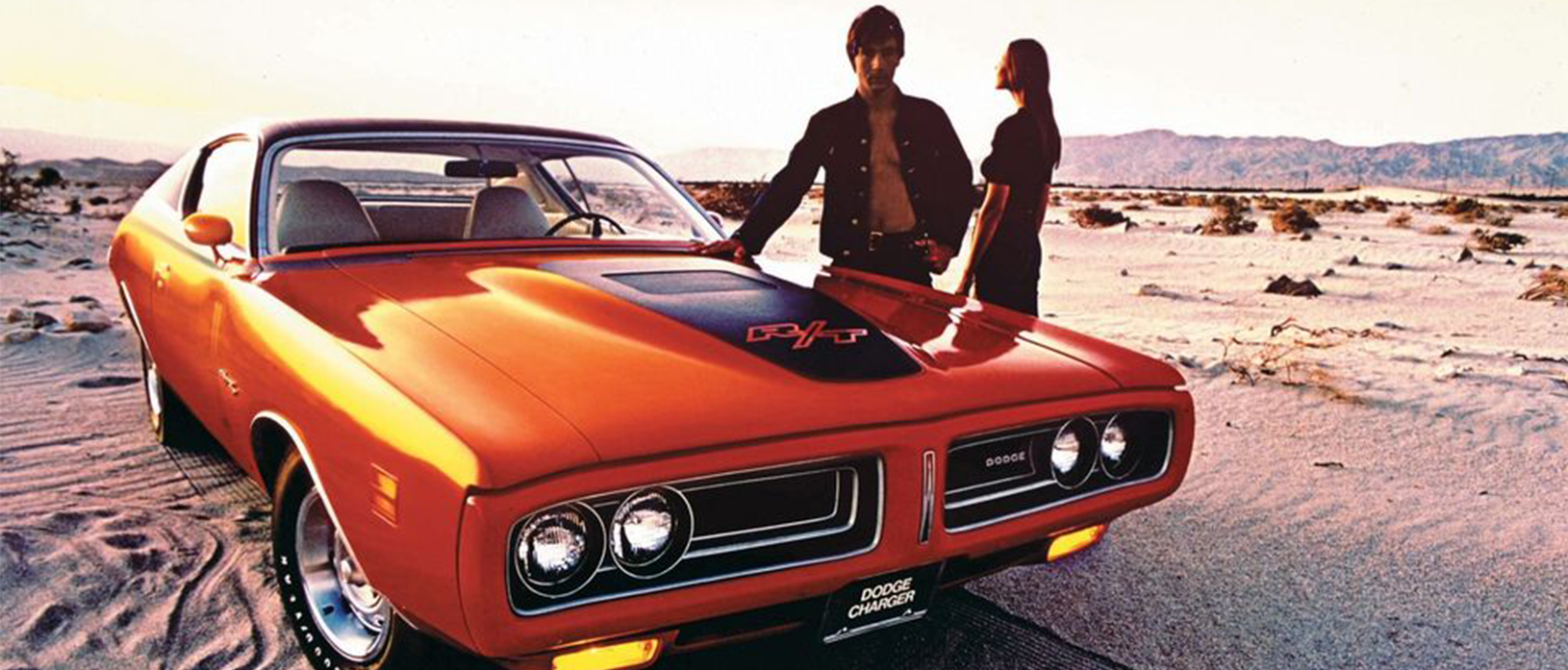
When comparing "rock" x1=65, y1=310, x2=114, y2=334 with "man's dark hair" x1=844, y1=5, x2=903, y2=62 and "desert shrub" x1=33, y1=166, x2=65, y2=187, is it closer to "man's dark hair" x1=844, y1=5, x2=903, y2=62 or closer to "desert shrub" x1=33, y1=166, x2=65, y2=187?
"man's dark hair" x1=844, y1=5, x2=903, y2=62

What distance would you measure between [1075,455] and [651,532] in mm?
1128

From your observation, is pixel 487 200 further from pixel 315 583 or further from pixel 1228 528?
pixel 1228 528

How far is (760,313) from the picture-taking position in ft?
9.30

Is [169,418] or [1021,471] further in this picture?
[169,418]

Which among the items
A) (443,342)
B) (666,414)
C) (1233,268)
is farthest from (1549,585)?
(1233,268)

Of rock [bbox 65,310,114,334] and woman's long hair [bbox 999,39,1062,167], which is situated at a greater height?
woman's long hair [bbox 999,39,1062,167]

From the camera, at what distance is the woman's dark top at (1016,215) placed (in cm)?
433

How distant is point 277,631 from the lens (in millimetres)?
2963

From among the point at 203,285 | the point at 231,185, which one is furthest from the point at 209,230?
the point at 231,185

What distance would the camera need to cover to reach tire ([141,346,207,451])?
4.46 metres

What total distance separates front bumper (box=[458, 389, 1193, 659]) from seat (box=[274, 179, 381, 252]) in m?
1.91

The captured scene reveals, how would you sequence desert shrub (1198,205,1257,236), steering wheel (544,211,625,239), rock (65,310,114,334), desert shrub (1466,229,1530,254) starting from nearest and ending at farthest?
steering wheel (544,211,625,239) < rock (65,310,114,334) < desert shrub (1466,229,1530,254) < desert shrub (1198,205,1257,236)

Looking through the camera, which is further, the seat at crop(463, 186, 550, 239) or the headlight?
the seat at crop(463, 186, 550, 239)

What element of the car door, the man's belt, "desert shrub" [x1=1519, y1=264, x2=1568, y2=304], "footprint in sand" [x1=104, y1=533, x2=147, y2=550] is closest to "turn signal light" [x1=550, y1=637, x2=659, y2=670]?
the car door
